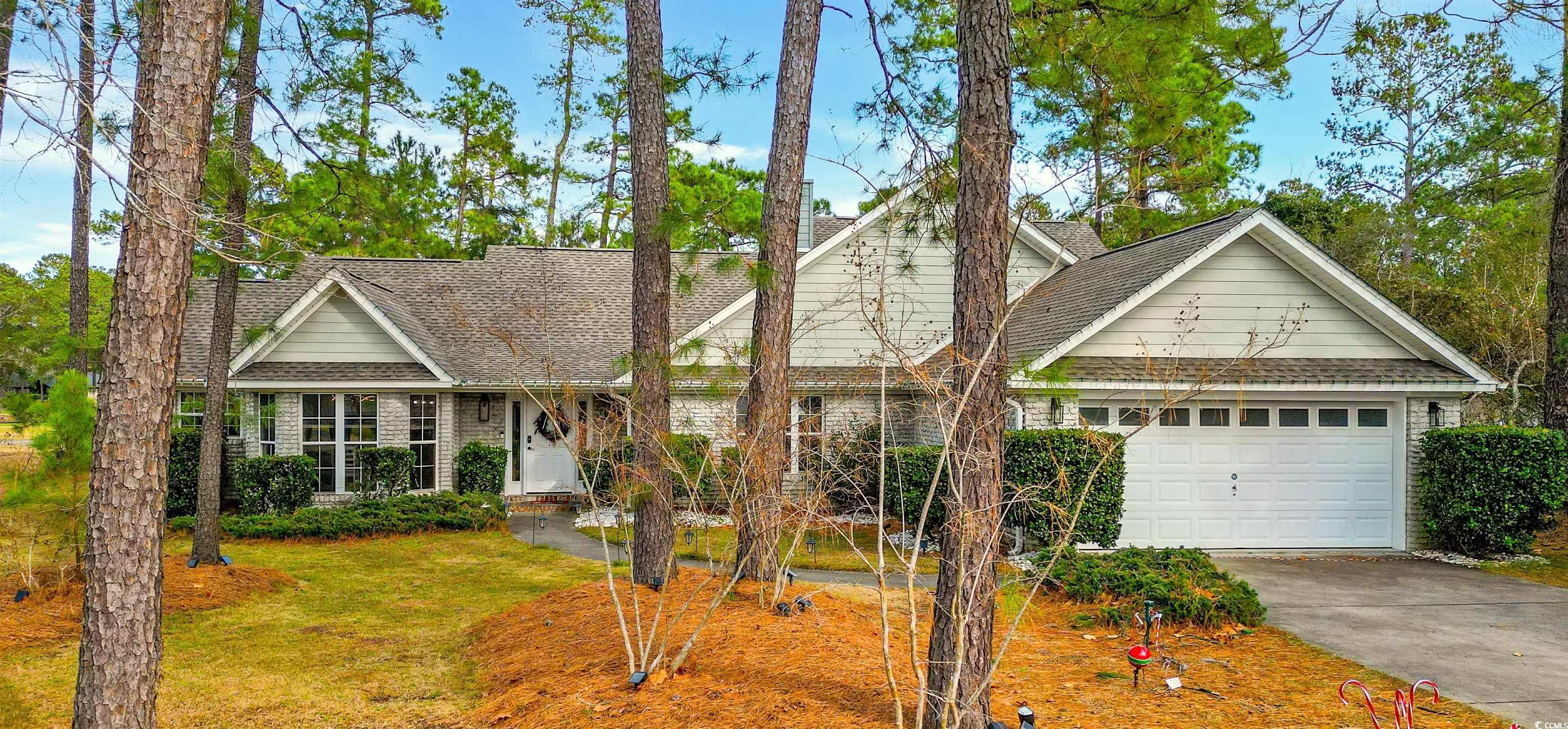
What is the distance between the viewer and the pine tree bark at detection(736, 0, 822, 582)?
783 centimetres

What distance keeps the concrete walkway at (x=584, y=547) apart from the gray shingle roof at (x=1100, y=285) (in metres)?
3.32

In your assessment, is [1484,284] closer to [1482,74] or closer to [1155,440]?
[1482,74]

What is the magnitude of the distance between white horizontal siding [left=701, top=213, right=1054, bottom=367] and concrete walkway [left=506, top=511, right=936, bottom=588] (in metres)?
3.81

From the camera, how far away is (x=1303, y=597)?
9250 mm

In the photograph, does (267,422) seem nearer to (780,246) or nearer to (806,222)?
(806,222)

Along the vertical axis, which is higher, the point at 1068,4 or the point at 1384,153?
the point at 1384,153

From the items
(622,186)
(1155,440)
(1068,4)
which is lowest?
(1155,440)

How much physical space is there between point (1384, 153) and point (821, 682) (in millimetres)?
30226

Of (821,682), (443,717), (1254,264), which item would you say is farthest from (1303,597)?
(443,717)

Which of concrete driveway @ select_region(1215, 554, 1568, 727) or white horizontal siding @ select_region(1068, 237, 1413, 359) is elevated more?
white horizontal siding @ select_region(1068, 237, 1413, 359)

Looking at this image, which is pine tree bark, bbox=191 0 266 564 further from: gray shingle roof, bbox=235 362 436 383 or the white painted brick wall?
the white painted brick wall

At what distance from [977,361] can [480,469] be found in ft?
42.3

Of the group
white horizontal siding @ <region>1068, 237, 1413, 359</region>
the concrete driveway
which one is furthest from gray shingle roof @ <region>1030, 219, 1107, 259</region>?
the concrete driveway

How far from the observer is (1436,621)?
8.30 meters
